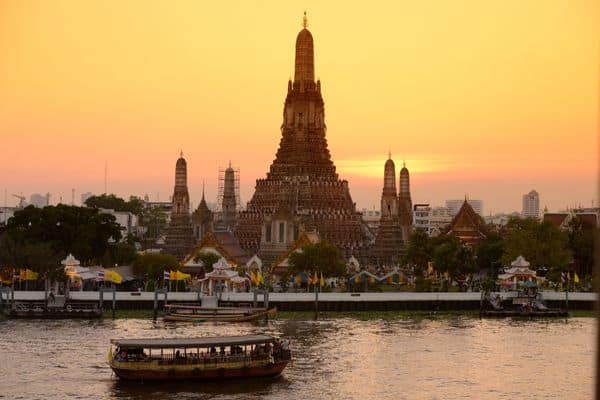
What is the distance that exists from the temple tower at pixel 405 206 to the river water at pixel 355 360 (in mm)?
73136

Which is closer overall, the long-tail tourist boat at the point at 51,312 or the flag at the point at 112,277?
the long-tail tourist boat at the point at 51,312

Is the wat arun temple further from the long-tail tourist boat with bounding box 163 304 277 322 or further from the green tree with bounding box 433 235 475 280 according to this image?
the long-tail tourist boat with bounding box 163 304 277 322

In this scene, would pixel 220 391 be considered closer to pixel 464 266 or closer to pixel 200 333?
pixel 200 333

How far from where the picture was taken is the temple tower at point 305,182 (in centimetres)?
12656

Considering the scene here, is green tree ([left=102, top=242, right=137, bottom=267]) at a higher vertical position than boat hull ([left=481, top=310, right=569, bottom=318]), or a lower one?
higher

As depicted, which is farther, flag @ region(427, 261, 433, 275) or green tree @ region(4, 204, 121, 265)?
flag @ region(427, 261, 433, 275)

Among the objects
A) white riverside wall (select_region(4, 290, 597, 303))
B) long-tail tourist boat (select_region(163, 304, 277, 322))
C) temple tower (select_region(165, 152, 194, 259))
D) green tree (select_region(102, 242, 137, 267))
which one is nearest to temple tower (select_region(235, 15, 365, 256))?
temple tower (select_region(165, 152, 194, 259))

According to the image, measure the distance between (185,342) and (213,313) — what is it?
2261 centimetres

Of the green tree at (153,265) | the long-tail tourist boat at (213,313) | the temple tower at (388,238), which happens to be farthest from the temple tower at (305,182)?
the long-tail tourist boat at (213,313)

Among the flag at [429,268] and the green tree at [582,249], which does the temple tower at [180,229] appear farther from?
the green tree at [582,249]

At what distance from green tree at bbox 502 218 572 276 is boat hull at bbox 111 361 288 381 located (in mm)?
49030

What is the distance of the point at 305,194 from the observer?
128500mm

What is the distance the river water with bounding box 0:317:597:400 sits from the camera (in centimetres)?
5084

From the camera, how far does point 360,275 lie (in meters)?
103
